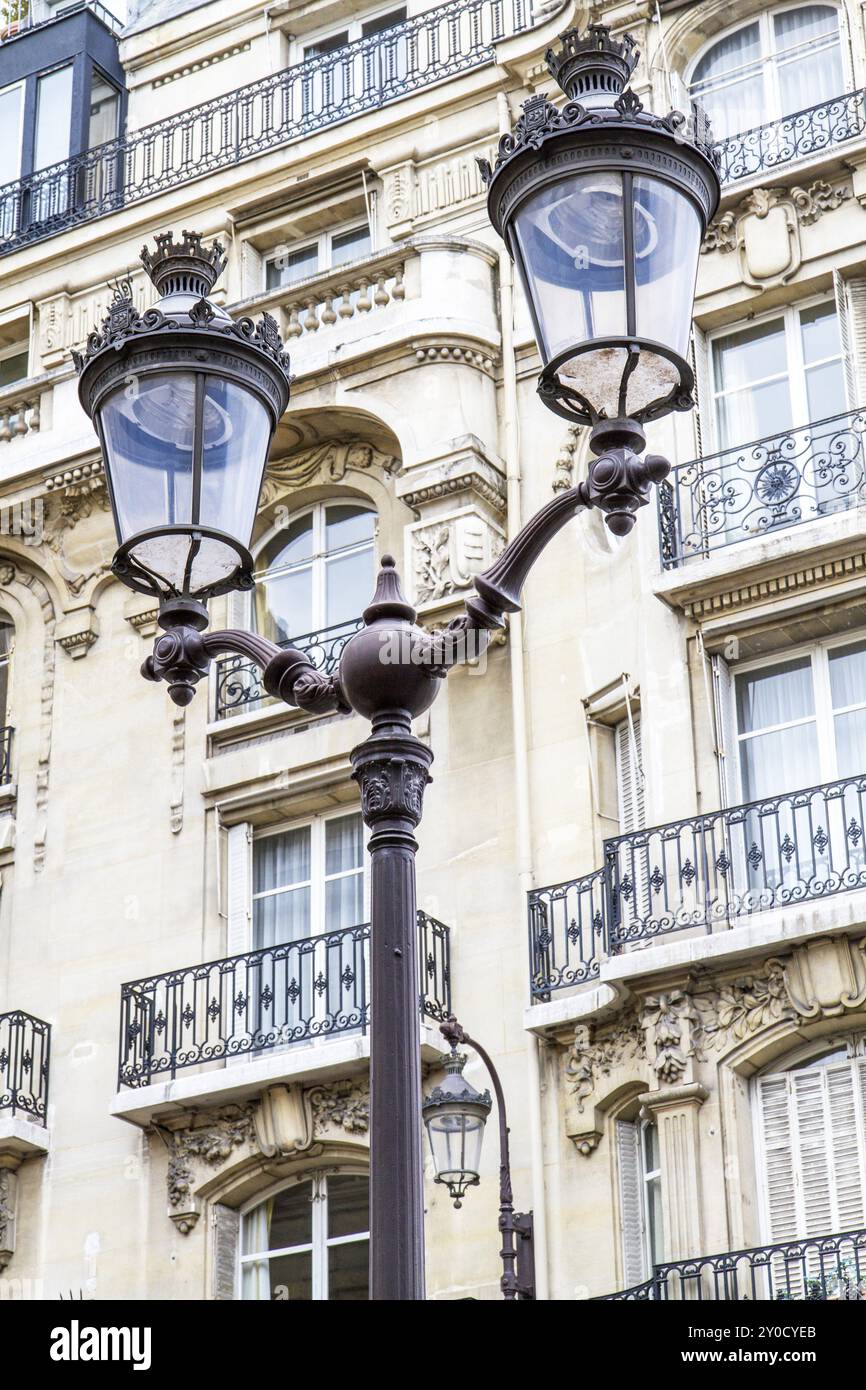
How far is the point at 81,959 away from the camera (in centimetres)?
1856

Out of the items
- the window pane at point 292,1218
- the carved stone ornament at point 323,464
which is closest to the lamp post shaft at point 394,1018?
the window pane at point 292,1218

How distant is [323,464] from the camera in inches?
766

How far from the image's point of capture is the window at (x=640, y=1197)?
50.2ft

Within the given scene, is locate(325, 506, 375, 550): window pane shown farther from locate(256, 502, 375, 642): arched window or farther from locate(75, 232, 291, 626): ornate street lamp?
locate(75, 232, 291, 626): ornate street lamp

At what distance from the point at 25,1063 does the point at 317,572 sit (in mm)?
4713

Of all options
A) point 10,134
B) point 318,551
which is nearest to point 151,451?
point 318,551

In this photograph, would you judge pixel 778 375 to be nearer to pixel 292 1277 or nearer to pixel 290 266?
pixel 290 266

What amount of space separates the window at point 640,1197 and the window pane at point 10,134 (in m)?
12.7

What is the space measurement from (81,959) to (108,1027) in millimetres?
698

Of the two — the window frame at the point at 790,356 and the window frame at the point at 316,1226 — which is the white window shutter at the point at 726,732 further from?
the window frame at the point at 316,1226

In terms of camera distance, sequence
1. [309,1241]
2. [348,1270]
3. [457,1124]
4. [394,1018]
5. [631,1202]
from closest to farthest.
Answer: [394,1018] → [457,1124] → [631,1202] → [348,1270] → [309,1241]

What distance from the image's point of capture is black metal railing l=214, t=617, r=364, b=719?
729 inches
